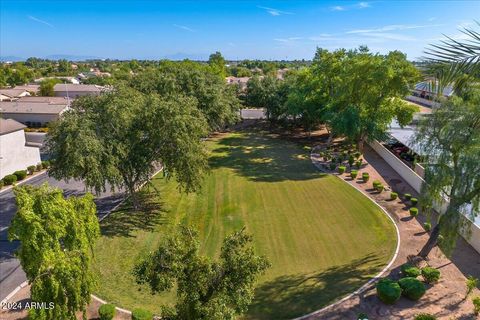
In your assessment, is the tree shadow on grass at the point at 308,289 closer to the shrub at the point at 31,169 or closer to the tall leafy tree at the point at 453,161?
the tall leafy tree at the point at 453,161

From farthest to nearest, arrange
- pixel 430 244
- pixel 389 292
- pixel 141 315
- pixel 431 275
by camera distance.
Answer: pixel 430 244 → pixel 431 275 → pixel 389 292 → pixel 141 315

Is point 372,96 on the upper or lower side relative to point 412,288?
upper

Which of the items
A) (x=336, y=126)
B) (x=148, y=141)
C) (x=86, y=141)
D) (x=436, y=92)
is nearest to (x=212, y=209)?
(x=148, y=141)

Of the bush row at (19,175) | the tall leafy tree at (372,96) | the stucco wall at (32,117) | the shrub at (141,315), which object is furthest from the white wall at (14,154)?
the tall leafy tree at (372,96)

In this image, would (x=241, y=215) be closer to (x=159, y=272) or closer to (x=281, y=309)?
(x=281, y=309)

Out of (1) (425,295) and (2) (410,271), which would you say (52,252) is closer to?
(2) (410,271)

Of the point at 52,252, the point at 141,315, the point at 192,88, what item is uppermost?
the point at 192,88

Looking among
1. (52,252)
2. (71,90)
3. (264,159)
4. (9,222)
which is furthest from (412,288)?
(71,90)

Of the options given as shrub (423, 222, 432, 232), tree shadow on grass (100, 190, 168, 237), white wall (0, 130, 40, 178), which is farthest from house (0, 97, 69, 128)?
shrub (423, 222, 432, 232)
